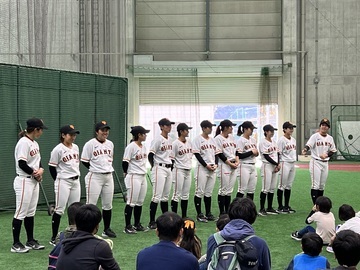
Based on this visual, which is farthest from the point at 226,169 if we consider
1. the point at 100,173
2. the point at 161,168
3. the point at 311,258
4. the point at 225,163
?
the point at 311,258

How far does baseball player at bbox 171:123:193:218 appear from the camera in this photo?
10086 mm

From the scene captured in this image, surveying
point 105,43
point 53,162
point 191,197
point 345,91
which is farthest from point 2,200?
point 345,91

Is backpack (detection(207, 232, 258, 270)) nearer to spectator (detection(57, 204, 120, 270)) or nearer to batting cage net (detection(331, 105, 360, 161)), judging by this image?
spectator (detection(57, 204, 120, 270))

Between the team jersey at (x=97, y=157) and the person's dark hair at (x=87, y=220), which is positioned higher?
the team jersey at (x=97, y=157)

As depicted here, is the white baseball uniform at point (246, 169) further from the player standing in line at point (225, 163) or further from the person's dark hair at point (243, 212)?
the person's dark hair at point (243, 212)

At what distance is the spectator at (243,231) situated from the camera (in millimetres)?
3957

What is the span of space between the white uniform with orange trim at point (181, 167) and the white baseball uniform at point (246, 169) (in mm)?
1181

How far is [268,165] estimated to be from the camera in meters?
11.2

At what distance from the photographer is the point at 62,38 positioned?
16188 millimetres

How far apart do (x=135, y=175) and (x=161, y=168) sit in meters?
0.61

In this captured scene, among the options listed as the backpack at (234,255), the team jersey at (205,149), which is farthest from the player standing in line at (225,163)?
the backpack at (234,255)

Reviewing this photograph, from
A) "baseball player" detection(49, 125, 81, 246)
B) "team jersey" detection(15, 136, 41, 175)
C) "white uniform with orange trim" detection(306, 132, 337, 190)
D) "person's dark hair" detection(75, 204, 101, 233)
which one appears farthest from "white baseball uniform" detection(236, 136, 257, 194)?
"person's dark hair" detection(75, 204, 101, 233)

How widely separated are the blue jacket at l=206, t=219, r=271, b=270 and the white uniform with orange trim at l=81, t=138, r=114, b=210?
480cm

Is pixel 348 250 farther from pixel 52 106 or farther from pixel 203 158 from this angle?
pixel 52 106
